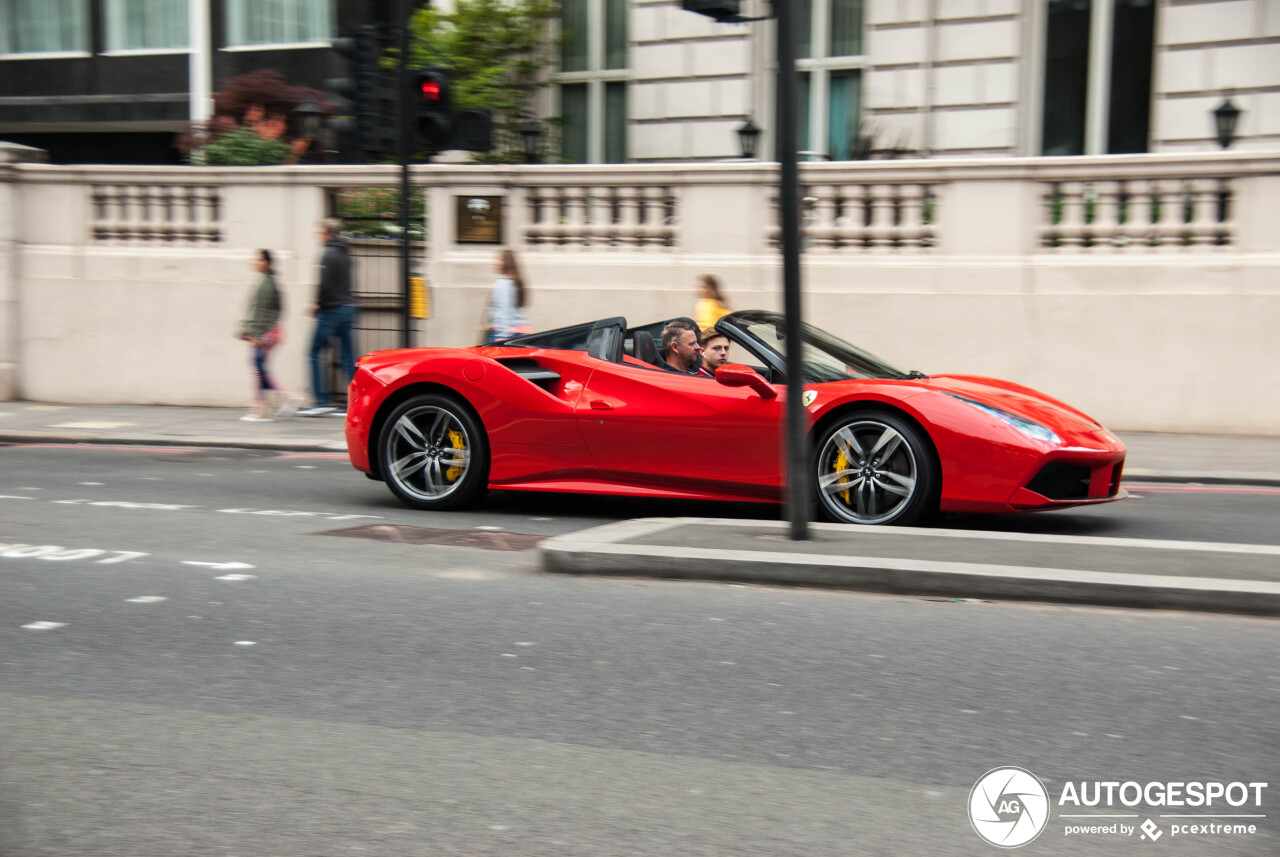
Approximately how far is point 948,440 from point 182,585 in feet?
12.6

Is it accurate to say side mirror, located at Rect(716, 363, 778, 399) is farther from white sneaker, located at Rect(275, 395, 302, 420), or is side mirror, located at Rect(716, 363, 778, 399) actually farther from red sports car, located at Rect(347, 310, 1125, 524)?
white sneaker, located at Rect(275, 395, 302, 420)

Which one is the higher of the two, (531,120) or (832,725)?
(531,120)

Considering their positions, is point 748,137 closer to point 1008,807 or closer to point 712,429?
point 712,429

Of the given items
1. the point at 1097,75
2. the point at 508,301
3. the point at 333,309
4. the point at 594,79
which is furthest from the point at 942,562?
the point at 594,79

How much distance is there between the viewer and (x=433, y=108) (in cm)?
1213

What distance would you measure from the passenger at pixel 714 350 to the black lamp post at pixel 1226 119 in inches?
380

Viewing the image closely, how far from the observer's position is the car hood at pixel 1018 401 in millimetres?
7078

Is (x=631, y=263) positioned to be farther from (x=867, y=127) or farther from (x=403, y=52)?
(x=867, y=127)

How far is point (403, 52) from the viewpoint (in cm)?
1248

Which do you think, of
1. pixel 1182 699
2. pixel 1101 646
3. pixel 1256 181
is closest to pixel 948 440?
pixel 1101 646

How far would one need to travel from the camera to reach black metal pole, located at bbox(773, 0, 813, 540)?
245 inches

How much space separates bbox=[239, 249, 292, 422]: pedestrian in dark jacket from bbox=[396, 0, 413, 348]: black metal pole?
6.22 ft

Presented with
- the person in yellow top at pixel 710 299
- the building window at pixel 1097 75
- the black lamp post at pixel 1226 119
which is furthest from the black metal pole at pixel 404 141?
the black lamp post at pixel 1226 119

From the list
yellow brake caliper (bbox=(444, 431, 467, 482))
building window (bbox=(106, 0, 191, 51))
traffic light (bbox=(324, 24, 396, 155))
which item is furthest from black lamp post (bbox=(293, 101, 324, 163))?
yellow brake caliper (bbox=(444, 431, 467, 482))
